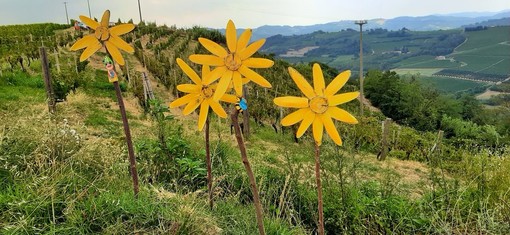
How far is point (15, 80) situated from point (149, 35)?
12852mm

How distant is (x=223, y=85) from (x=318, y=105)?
1.09 feet

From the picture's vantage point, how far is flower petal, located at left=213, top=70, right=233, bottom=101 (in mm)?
1264

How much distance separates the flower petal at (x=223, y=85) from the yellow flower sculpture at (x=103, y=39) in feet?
1.94

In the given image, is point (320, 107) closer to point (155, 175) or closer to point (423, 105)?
point (155, 175)

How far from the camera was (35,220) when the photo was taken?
2.05m

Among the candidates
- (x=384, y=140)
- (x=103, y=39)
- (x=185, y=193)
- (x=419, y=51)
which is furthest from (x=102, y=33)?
(x=419, y=51)

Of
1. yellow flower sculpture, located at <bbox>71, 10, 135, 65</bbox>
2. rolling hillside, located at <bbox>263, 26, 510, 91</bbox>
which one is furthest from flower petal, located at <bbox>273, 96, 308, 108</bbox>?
rolling hillside, located at <bbox>263, 26, 510, 91</bbox>

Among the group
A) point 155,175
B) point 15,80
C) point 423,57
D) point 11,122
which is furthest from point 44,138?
point 423,57

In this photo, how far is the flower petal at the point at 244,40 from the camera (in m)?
1.22

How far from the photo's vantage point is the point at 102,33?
64.7 inches

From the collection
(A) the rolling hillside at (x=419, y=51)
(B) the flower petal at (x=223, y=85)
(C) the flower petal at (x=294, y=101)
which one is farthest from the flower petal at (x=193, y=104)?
(A) the rolling hillside at (x=419, y=51)

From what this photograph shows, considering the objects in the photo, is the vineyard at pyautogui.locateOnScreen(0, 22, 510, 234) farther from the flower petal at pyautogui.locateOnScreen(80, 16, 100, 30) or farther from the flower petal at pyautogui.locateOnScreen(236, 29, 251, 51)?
the flower petal at pyautogui.locateOnScreen(236, 29, 251, 51)

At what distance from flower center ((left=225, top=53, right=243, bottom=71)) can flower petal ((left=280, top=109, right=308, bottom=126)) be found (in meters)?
0.24

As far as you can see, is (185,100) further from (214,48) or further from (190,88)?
(214,48)
